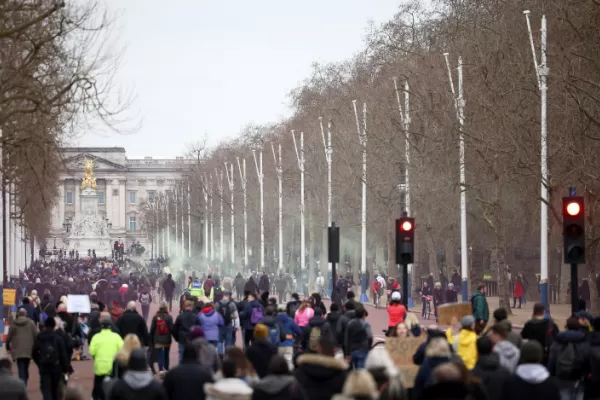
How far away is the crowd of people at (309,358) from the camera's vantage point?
45.8 feet

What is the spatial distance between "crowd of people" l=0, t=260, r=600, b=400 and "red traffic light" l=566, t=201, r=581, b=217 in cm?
225

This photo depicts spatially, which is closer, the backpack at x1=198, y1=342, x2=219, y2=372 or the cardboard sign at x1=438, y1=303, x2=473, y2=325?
the backpack at x1=198, y1=342, x2=219, y2=372

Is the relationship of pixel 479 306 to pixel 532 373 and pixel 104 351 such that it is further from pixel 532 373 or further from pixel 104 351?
pixel 532 373

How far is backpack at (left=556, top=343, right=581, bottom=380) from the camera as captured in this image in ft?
60.3

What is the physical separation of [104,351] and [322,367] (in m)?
7.73

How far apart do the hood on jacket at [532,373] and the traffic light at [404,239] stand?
15.4 metres

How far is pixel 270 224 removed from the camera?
109 m

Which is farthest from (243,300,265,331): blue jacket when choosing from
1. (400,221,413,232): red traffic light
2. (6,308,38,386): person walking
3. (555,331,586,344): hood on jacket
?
(555,331,586,344): hood on jacket

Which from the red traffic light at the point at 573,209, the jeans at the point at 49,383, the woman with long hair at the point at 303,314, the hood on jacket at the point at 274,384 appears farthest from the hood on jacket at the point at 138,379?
the woman with long hair at the point at 303,314

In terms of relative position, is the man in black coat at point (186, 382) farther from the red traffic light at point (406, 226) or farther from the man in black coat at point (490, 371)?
the red traffic light at point (406, 226)

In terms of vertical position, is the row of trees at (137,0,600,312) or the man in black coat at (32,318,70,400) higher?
the row of trees at (137,0,600,312)

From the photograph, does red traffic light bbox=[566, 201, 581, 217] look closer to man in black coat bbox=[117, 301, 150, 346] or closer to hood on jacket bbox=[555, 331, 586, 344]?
hood on jacket bbox=[555, 331, 586, 344]

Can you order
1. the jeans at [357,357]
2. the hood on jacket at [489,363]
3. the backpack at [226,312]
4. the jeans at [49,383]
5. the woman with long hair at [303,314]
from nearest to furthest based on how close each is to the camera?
the hood on jacket at [489,363]
the jeans at [357,357]
the jeans at [49,383]
the woman with long hair at [303,314]
the backpack at [226,312]

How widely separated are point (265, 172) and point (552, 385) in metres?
101
